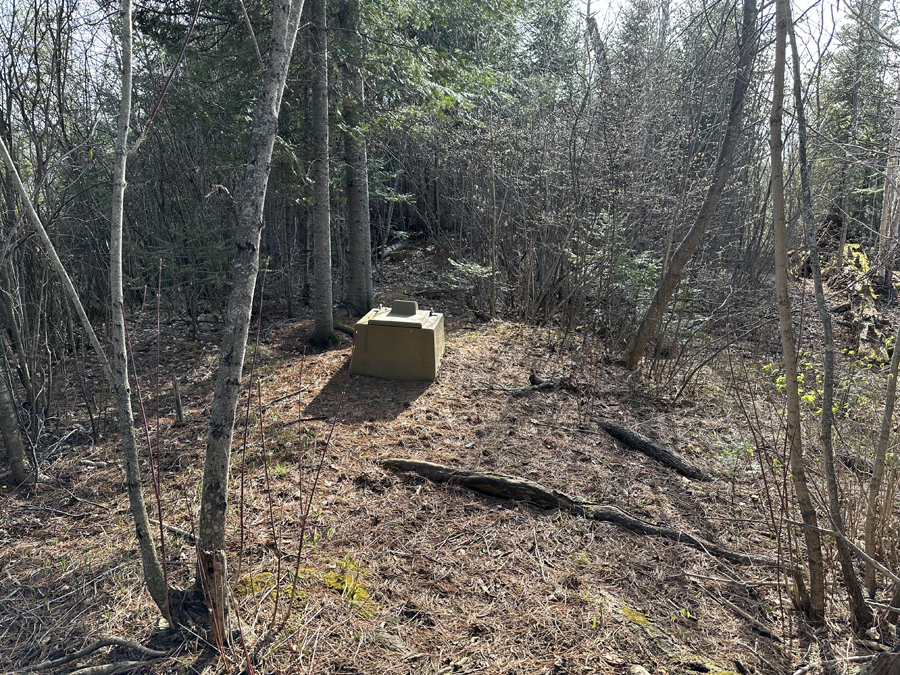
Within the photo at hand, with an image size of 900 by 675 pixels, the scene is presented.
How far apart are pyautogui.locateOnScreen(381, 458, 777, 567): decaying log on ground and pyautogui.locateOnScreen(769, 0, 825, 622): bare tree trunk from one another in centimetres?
53

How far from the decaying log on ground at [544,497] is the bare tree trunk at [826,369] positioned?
557 mm

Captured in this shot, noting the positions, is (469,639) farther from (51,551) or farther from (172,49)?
(172,49)

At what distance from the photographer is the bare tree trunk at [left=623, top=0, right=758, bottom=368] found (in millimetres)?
5586

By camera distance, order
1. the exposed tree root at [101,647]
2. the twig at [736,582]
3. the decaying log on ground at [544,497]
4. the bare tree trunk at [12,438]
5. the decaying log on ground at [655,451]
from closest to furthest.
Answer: the exposed tree root at [101,647] → the twig at [736,582] → the decaying log on ground at [544,497] → the bare tree trunk at [12,438] → the decaying log on ground at [655,451]

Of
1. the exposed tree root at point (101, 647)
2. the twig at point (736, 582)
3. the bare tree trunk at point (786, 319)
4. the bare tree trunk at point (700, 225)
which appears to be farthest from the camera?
the bare tree trunk at point (700, 225)

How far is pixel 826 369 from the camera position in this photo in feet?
8.02

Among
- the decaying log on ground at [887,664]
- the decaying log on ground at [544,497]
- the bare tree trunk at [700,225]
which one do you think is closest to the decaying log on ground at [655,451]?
the decaying log on ground at [544,497]

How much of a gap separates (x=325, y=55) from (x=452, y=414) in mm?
4142

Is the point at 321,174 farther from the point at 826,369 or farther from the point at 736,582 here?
the point at 736,582

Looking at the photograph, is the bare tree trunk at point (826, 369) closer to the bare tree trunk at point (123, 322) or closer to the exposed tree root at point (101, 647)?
the bare tree trunk at point (123, 322)

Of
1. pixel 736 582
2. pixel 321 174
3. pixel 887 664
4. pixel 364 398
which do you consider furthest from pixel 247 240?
pixel 321 174

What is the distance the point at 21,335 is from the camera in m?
4.01

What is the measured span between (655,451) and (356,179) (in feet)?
17.8

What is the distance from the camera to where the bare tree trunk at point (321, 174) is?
6043mm
